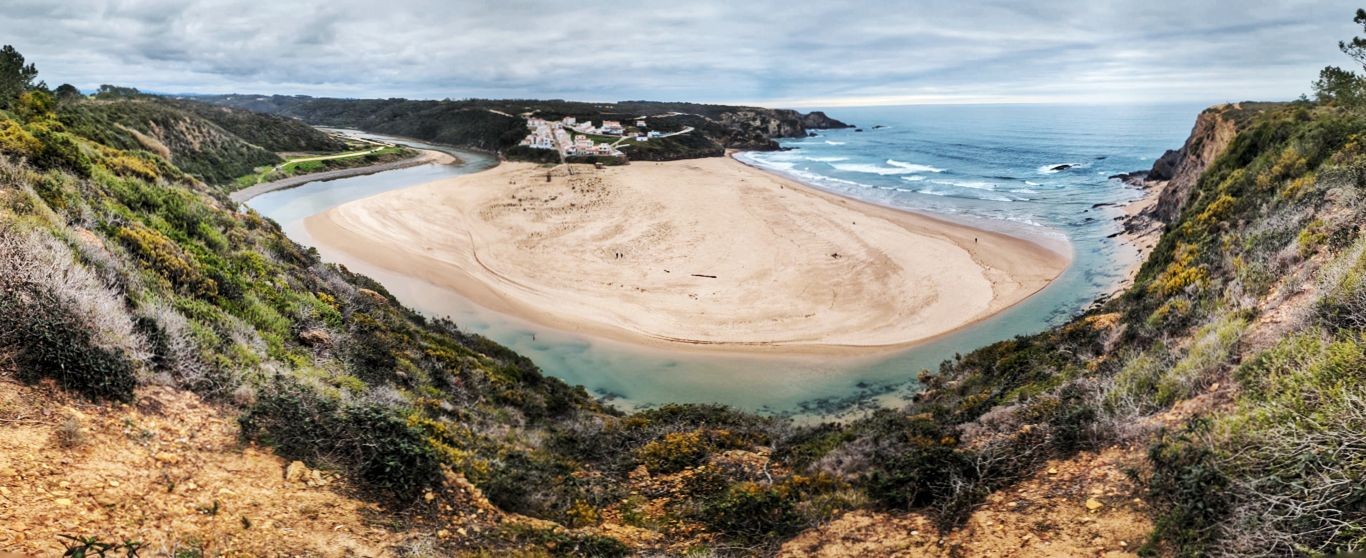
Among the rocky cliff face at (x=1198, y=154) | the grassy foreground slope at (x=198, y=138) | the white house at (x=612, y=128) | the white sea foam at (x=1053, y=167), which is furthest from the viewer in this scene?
the white house at (x=612, y=128)

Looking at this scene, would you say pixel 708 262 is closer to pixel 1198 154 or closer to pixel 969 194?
pixel 969 194

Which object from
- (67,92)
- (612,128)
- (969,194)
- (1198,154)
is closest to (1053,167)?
(969,194)

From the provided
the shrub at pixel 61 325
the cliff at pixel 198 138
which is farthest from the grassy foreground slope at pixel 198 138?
the shrub at pixel 61 325

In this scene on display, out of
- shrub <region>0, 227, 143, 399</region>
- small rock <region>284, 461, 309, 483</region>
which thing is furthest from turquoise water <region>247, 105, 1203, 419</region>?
shrub <region>0, 227, 143, 399</region>

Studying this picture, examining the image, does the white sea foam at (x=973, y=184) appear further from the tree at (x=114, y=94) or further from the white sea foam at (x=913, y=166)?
the tree at (x=114, y=94)

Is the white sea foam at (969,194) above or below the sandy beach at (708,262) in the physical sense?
above

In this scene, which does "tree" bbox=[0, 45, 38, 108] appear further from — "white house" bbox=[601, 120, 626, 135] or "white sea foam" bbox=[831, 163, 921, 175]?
"white house" bbox=[601, 120, 626, 135]
